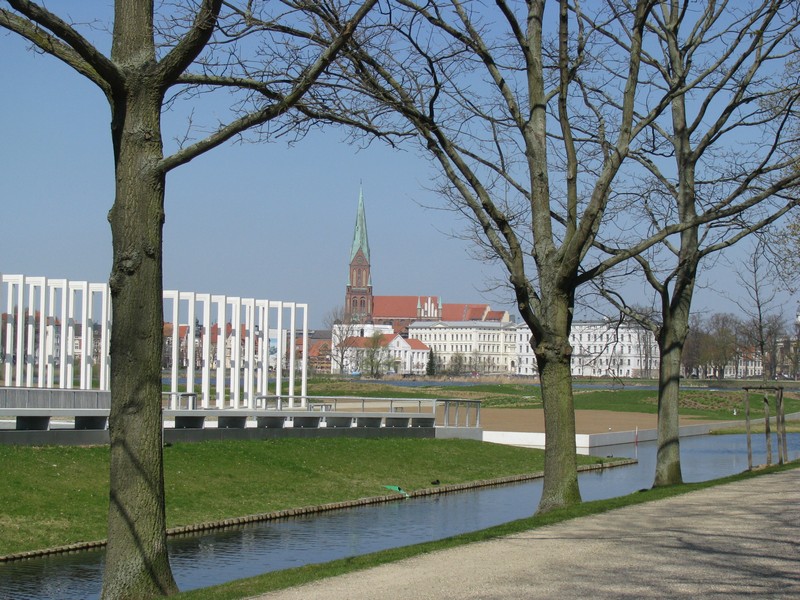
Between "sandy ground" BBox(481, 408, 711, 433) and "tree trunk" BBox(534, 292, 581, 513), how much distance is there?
25669 millimetres

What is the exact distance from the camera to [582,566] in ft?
30.0

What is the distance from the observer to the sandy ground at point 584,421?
4478 cm

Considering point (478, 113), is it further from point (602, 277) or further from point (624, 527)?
point (624, 527)

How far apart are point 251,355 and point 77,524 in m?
17.6

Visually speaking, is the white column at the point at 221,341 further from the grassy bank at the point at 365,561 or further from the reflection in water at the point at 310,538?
the grassy bank at the point at 365,561

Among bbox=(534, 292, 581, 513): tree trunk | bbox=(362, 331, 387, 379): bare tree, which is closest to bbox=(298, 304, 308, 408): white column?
bbox=(534, 292, 581, 513): tree trunk

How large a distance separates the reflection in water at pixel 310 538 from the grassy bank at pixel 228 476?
2.95 ft

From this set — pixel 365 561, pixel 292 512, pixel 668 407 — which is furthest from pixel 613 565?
pixel 292 512

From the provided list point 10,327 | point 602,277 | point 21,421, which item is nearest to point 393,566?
point 602,277

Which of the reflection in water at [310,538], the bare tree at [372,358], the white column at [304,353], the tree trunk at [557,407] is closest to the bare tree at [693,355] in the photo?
the bare tree at [372,358]

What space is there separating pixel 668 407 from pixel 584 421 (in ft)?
114

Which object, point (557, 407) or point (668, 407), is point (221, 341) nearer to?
point (668, 407)

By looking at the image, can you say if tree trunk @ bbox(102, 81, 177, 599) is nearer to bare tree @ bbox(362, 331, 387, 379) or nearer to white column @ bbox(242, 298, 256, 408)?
white column @ bbox(242, 298, 256, 408)

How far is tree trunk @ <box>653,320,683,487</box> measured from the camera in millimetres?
18703
